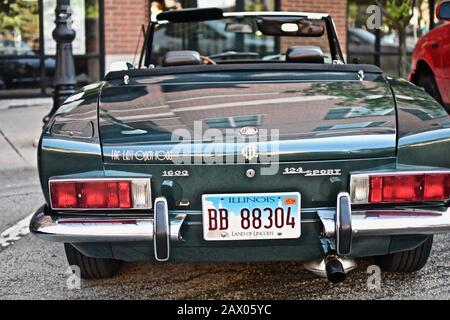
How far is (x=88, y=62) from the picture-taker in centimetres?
1177

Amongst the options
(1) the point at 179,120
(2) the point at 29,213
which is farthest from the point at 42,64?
(1) the point at 179,120

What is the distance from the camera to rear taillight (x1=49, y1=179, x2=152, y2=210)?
9.96 ft

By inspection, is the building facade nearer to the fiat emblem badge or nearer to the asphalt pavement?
the asphalt pavement

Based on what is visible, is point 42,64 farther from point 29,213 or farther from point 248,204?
point 248,204

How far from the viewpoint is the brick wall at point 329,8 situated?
12.5m

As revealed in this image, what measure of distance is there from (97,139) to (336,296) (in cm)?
141

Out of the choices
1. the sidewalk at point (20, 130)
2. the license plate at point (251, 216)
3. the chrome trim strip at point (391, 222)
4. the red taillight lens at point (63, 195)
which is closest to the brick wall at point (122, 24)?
the sidewalk at point (20, 130)

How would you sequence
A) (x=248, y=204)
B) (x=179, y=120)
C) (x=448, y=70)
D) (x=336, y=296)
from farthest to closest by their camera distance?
(x=448, y=70)
(x=336, y=296)
(x=179, y=120)
(x=248, y=204)

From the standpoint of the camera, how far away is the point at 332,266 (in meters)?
3.02

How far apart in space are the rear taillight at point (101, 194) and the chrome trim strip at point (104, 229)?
0.06 metres

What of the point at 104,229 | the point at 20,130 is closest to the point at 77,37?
the point at 20,130

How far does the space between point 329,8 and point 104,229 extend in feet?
34.5

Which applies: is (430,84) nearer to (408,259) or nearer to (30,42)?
(408,259)

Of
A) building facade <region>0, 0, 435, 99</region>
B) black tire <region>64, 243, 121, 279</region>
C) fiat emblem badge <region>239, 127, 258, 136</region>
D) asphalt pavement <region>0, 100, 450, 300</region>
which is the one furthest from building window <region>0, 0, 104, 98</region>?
fiat emblem badge <region>239, 127, 258, 136</region>
